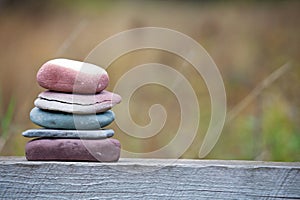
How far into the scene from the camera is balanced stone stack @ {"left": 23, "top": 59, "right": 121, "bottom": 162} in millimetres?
1290

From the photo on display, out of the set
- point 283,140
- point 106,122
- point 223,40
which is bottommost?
point 283,140

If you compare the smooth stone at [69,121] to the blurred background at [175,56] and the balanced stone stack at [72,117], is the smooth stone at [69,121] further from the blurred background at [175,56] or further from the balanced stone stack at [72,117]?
the blurred background at [175,56]

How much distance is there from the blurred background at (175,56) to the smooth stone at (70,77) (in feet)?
3.53

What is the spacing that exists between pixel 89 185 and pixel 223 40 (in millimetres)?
1586

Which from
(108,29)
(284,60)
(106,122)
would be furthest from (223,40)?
(106,122)

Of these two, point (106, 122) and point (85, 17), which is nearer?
point (106, 122)

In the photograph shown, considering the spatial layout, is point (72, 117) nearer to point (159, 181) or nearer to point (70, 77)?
point (70, 77)

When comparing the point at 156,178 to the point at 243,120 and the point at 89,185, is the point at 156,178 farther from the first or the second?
the point at 243,120

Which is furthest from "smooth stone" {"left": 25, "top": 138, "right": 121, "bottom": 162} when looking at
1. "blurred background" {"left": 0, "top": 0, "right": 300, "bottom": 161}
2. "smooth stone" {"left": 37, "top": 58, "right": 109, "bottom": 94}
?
"blurred background" {"left": 0, "top": 0, "right": 300, "bottom": 161}

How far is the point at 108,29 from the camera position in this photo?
2.72 meters

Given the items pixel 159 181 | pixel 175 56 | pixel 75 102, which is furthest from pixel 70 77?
pixel 175 56

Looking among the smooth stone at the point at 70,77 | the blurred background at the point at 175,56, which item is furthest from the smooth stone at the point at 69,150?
the blurred background at the point at 175,56

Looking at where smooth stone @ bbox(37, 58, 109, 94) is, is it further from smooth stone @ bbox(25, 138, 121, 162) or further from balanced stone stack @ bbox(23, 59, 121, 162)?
smooth stone @ bbox(25, 138, 121, 162)

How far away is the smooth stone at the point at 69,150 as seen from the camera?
4.22 ft
